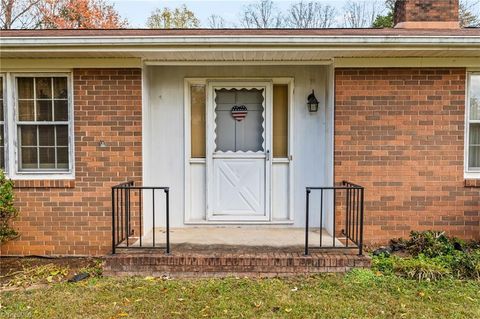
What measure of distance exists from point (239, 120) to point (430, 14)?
11.5ft

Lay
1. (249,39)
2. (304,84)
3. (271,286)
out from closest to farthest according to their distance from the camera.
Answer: (271,286) → (249,39) → (304,84)

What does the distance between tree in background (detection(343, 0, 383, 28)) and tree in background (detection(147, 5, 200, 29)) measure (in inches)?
310

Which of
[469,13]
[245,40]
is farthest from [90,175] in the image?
[469,13]

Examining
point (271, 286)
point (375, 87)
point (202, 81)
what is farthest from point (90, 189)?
point (375, 87)

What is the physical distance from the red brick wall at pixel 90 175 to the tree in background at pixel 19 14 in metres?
15.0

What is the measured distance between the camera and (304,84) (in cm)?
574

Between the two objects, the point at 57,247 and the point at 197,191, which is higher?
the point at 197,191

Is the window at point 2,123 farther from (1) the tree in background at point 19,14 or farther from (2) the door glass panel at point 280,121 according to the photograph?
(1) the tree in background at point 19,14

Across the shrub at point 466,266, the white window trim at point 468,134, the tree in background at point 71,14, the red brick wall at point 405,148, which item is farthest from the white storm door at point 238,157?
the tree in background at point 71,14

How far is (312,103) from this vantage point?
5680mm

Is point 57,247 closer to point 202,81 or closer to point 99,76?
point 99,76

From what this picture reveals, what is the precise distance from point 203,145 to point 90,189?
66.9 inches

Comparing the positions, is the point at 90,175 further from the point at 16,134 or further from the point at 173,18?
the point at 173,18

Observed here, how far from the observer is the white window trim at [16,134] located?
5.27 m
